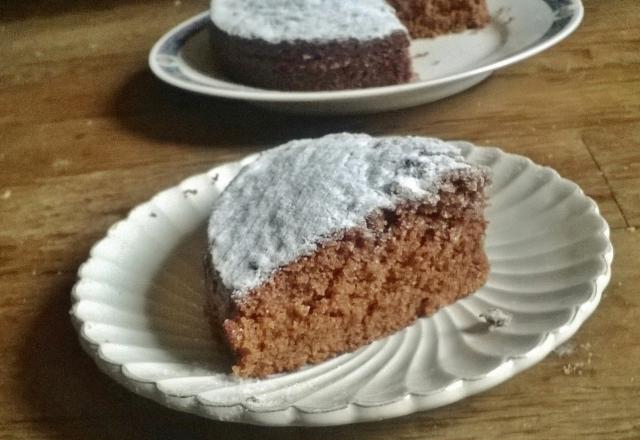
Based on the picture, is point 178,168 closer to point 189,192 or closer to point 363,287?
point 189,192

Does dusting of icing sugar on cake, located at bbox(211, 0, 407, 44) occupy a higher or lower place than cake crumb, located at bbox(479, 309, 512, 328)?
higher

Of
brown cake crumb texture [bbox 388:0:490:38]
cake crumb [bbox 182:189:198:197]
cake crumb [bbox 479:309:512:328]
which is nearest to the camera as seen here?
cake crumb [bbox 479:309:512:328]

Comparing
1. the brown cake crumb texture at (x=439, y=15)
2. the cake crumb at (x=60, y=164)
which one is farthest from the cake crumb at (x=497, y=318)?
the brown cake crumb texture at (x=439, y=15)

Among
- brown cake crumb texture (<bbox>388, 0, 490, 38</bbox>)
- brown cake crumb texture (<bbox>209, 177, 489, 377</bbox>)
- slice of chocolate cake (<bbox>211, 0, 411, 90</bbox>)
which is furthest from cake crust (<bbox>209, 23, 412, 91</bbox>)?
brown cake crumb texture (<bbox>209, 177, 489, 377</bbox>)

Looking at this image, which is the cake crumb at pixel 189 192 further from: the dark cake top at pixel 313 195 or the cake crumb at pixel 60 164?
the cake crumb at pixel 60 164

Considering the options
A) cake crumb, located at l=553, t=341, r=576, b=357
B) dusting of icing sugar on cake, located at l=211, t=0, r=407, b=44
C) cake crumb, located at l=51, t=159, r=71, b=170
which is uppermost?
dusting of icing sugar on cake, located at l=211, t=0, r=407, b=44

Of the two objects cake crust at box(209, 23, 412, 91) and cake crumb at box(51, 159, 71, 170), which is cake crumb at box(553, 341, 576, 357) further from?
cake crumb at box(51, 159, 71, 170)
